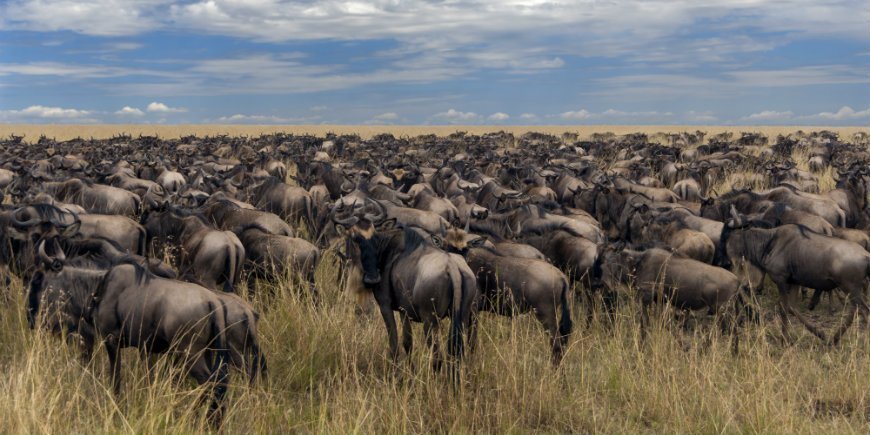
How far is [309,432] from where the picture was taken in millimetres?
5543

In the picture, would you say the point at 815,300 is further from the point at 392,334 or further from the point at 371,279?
the point at 371,279

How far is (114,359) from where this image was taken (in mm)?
5891

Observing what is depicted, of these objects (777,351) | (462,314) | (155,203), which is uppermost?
(155,203)

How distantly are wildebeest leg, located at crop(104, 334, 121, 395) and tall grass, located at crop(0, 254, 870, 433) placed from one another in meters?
0.10

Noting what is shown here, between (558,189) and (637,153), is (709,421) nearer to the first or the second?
(558,189)

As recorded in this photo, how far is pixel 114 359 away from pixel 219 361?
92 centimetres

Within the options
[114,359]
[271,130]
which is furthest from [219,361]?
[271,130]

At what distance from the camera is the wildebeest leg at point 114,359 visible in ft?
18.9

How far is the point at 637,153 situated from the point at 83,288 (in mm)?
25424

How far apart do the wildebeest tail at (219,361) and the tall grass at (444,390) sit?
0.11 meters

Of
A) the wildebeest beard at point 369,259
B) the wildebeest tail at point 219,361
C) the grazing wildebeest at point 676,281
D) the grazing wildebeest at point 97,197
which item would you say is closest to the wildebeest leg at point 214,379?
the wildebeest tail at point 219,361

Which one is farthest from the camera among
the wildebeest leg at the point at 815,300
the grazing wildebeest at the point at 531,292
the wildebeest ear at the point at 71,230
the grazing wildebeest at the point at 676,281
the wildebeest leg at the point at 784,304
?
the wildebeest leg at the point at 815,300

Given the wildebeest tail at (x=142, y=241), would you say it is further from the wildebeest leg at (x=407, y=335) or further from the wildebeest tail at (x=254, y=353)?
the wildebeest leg at (x=407, y=335)

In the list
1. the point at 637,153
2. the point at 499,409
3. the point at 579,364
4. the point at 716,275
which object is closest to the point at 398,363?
the point at 499,409
